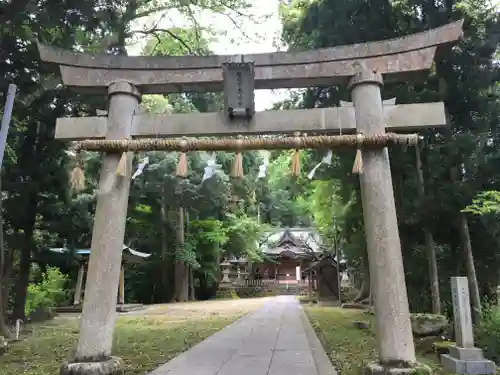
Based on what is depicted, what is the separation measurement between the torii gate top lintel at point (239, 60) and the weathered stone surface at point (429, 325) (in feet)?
15.7

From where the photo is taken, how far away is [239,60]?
19.0 ft

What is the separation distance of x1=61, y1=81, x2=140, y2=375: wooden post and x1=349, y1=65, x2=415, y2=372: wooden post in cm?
317

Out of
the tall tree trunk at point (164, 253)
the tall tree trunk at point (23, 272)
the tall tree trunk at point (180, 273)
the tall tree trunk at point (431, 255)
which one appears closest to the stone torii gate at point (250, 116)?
the tall tree trunk at point (431, 255)

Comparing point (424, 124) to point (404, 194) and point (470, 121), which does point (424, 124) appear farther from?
point (404, 194)

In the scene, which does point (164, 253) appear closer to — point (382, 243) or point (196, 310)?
point (196, 310)

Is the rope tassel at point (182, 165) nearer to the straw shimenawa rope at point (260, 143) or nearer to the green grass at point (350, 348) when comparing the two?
the straw shimenawa rope at point (260, 143)

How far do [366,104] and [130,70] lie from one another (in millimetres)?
3311

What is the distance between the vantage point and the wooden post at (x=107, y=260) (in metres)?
5.20

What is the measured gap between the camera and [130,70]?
6012 mm

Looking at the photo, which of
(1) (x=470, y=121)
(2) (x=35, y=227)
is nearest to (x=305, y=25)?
(1) (x=470, y=121)

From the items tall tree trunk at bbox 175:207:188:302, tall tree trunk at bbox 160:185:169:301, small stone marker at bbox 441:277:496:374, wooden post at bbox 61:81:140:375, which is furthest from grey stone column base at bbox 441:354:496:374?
tall tree trunk at bbox 175:207:188:302

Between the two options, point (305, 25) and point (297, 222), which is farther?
point (297, 222)

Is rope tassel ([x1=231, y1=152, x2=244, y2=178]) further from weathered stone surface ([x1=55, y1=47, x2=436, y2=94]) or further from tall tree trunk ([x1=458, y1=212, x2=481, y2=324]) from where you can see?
tall tree trunk ([x1=458, y1=212, x2=481, y2=324])

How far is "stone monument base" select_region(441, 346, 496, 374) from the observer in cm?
589
